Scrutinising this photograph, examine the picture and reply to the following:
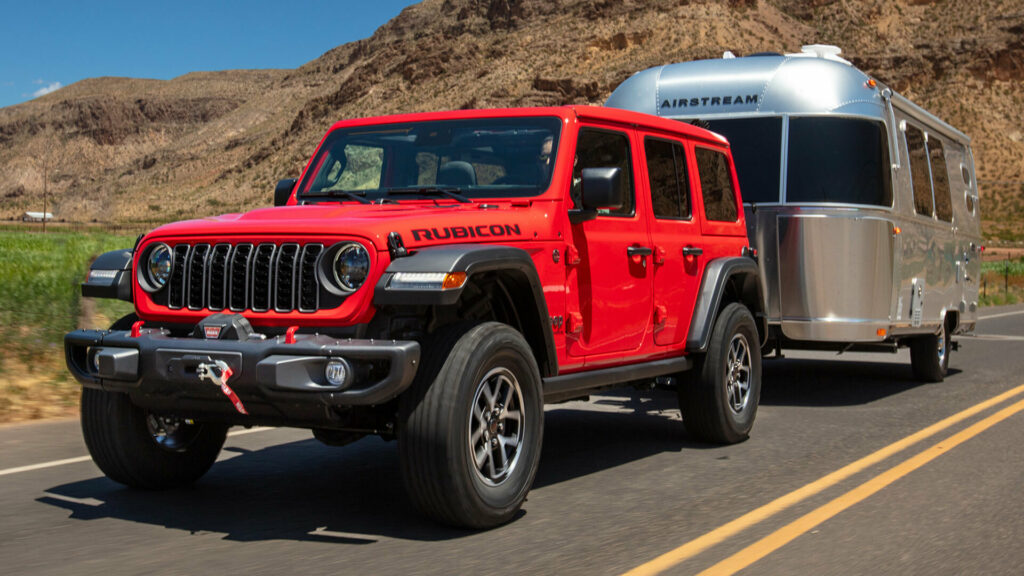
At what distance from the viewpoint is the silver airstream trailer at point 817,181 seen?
1019 centimetres

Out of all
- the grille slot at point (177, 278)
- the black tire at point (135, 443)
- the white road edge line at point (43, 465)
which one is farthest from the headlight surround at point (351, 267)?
the white road edge line at point (43, 465)

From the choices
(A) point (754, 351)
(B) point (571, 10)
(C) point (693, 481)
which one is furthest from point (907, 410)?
(B) point (571, 10)

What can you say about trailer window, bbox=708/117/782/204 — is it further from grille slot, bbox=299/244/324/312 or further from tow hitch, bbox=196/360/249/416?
tow hitch, bbox=196/360/249/416

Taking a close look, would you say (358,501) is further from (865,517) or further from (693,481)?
(865,517)

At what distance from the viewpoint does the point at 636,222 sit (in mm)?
7082

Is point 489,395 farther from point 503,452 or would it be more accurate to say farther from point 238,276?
point 238,276

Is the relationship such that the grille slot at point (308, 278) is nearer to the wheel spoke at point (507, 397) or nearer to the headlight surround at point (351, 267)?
the headlight surround at point (351, 267)

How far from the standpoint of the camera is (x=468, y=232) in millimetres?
5742

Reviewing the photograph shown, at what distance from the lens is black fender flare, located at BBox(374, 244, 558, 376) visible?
516 centimetres

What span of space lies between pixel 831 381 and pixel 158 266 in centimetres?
847

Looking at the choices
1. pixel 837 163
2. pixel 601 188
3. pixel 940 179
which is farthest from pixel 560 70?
pixel 601 188

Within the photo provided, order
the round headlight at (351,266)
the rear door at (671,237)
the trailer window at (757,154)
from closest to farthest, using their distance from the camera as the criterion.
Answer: the round headlight at (351,266) < the rear door at (671,237) < the trailer window at (757,154)

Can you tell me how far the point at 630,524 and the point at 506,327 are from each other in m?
1.14

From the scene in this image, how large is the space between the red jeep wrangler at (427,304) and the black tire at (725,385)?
0.09 feet
